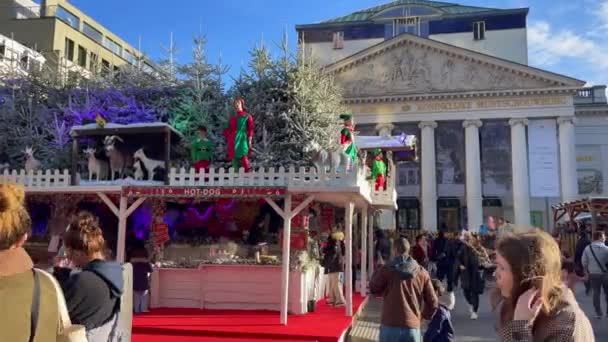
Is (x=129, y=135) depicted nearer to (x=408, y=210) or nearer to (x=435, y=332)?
(x=435, y=332)

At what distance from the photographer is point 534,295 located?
83.8 inches

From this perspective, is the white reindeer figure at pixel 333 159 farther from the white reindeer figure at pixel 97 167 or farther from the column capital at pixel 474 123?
the column capital at pixel 474 123

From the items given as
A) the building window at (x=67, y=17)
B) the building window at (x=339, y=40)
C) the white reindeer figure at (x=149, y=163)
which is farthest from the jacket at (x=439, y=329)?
the building window at (x=339, y=40)

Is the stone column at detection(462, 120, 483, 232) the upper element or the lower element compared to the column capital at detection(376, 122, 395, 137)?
→ lower

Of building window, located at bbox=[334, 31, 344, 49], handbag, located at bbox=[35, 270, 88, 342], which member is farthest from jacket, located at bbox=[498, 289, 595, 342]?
building window, located at bbox=[334, 31, 344, 49]

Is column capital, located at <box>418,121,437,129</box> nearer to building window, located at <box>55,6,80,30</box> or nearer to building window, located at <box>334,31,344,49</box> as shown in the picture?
building window, located at <box>334,31,344,49</box>

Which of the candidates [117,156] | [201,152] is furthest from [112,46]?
[201,152]

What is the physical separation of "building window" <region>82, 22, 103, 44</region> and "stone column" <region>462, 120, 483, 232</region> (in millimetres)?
32220

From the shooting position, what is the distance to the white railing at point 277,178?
945cm

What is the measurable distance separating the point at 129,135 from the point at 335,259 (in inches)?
228

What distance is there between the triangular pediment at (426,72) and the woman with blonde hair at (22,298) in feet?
122

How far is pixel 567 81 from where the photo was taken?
120ft

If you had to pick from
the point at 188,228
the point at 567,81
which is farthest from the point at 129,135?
the point at 567,81

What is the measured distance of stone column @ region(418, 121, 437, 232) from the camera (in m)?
37.6
